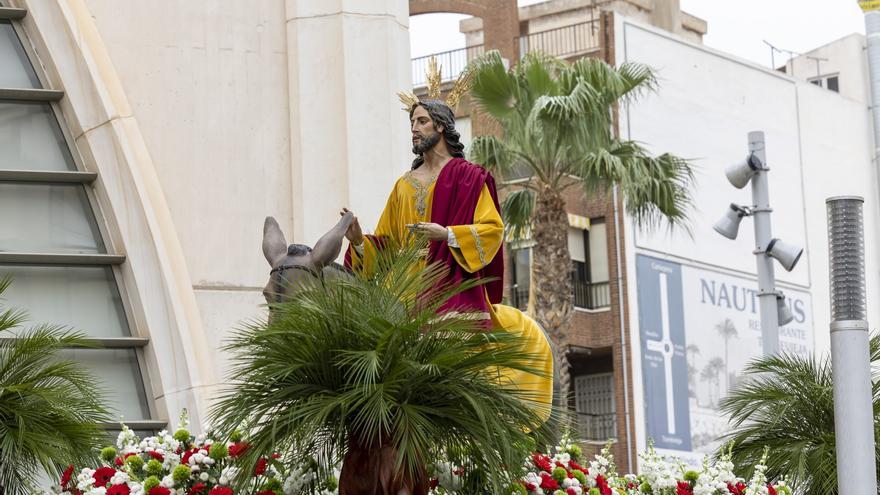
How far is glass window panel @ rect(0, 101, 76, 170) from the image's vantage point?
19.3m

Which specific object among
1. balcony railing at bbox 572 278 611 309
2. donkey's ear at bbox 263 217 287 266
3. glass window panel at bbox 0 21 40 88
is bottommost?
donkey's ear at bbox 263 217 287 266

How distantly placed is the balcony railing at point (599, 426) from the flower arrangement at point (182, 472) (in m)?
32.5

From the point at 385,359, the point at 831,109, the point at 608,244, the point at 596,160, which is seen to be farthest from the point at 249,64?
the point at 831,109

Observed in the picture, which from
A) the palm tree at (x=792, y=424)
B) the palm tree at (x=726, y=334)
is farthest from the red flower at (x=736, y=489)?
the palm tree at (x=726, y=334)

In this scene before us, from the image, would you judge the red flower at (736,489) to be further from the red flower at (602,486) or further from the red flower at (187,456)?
the red flower at (187,456)

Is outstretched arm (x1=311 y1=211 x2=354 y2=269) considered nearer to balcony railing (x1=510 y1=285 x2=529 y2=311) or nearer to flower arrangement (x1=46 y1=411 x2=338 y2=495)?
flower arrangement (x1=46 y1=411 x2=338 y2=495)

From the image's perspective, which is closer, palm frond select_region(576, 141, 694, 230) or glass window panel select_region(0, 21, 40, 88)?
glass window panel select_region(0, 21, 40, 88)

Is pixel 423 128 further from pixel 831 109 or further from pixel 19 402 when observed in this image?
pixel 831 109

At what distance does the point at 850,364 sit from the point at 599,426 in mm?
32406

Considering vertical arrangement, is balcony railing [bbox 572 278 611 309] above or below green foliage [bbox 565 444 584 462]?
above

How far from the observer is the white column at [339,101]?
62.0 ft

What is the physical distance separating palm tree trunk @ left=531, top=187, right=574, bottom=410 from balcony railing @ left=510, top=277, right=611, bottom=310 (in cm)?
1076

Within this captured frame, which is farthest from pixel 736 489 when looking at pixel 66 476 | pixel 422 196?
pixel 66 476

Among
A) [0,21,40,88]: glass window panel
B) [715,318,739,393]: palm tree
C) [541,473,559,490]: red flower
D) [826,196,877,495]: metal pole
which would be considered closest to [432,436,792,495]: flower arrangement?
[541,473,559,490]: red flower
